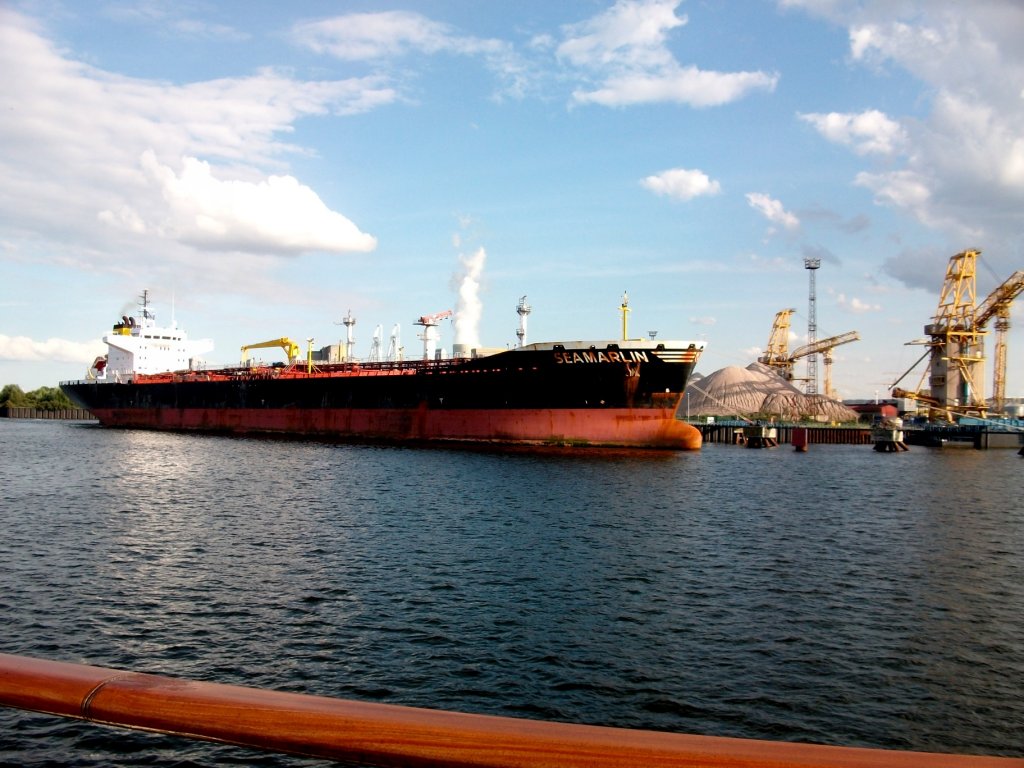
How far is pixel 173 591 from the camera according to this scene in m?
13.6

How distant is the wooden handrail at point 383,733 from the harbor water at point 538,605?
6.38m

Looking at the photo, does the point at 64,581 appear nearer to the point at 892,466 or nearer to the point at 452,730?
the point at 452,730

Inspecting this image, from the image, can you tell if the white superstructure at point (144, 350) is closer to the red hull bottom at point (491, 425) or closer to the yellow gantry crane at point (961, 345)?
the red hull bottom at point (491, 425)

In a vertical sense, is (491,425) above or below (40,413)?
above

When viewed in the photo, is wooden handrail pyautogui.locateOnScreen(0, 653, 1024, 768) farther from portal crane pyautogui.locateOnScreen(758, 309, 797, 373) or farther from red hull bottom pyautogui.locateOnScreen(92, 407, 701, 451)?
portal crane pyautogui.locateOnScreen(758, 309, 797, 373)

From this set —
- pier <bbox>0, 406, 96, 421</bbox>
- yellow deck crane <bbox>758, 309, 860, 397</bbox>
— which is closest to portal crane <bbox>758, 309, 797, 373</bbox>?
yellow deck crane <bbox>758, 309, 860, 397</bbox>

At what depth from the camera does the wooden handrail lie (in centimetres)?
176

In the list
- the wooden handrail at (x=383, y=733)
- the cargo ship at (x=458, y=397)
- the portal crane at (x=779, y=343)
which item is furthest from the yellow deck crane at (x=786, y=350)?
the wooden handrail at (x=383, y=733)

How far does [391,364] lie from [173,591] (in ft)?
128

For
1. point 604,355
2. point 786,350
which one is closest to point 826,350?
point 786,350

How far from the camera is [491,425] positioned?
42688mm

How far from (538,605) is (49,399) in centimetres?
15134

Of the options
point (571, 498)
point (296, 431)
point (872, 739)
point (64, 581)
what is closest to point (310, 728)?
point (872, 739)

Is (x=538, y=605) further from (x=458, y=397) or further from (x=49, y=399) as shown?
(x=49, y=399)
